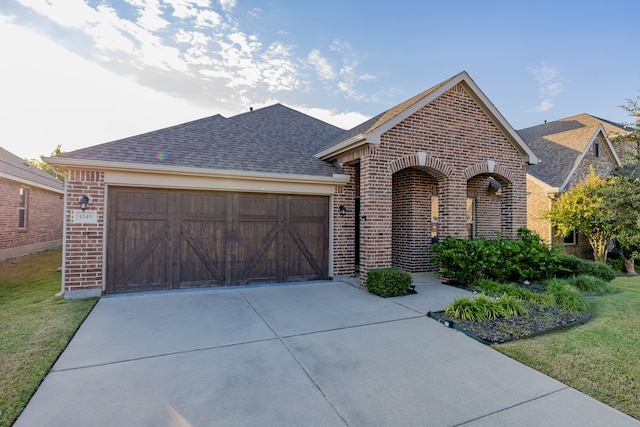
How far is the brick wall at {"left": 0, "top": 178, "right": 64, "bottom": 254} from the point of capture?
12516 mm

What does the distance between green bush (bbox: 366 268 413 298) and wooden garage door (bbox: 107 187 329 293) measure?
6.64 ft

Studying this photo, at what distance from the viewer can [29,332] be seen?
14.8 feet

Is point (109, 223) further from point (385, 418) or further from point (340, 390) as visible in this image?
point (385, 418)

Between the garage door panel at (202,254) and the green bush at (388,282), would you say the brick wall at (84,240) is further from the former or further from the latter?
the green bush at (388,282)

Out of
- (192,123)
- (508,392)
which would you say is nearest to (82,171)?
(192,123)

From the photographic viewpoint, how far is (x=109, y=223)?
6.77 m

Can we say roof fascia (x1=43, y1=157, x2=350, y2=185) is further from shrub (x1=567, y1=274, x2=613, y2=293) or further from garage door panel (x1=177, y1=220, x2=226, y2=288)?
shrub (x1=567, y1=274, x2=613, y2=293)

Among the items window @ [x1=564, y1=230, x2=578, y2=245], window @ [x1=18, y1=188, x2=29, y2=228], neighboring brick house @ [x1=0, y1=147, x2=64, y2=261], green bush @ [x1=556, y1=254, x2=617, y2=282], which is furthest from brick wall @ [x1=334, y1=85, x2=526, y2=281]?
window @ [x1=18, y1=188, x2=29, y2=228]

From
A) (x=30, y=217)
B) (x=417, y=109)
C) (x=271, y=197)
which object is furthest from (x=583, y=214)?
(x=30, y=217)

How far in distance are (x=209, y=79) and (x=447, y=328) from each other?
34.3 feet

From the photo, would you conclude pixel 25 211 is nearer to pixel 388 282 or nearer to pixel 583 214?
pixel 388 282

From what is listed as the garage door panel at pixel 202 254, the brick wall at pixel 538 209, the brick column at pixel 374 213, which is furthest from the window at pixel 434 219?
the brick wall at pixel 538 209

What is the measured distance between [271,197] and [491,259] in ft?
18.9

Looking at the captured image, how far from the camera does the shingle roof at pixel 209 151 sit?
6941 mm
